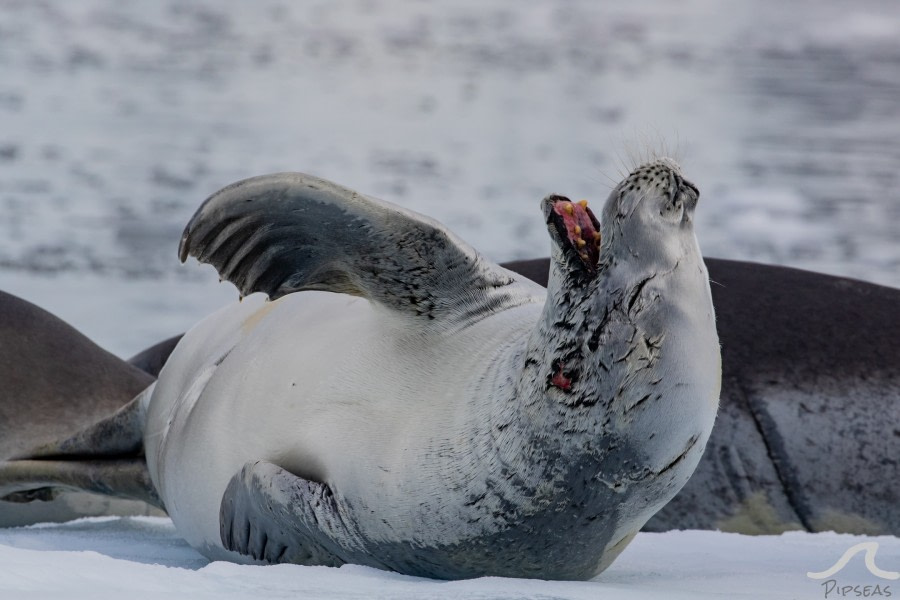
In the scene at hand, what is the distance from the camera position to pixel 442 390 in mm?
2418

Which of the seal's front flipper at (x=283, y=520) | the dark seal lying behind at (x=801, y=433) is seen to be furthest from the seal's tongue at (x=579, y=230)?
the dark seal lying behind at (x=801, y=433)

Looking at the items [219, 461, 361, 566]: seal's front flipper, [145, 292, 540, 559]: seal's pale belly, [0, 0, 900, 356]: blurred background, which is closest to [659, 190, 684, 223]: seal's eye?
[145, 292, 540, 559]: seal's pale belly

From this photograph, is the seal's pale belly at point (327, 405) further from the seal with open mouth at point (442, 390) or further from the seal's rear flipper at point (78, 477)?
the seal's rear flipper at point (78, 477)

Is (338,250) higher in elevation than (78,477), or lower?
higher

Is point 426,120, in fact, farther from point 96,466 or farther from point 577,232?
point 577,232

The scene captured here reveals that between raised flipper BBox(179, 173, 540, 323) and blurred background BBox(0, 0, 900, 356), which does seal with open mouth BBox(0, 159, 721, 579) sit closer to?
raised flipper BBox(179, 173, 540, 323)

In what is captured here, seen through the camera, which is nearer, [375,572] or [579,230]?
[579,230]

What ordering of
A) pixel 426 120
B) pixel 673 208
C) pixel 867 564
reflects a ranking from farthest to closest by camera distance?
pixel 426 120
pixel 867 564
pixel 673 208

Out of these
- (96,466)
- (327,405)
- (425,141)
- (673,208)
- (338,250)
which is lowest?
(425,141)

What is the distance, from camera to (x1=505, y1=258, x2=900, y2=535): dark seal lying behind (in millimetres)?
3510

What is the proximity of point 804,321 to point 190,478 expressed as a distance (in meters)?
1.76

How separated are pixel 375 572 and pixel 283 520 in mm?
212

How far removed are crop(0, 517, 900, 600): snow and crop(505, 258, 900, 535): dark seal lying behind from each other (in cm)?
16

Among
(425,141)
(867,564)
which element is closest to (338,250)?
(867,564)
